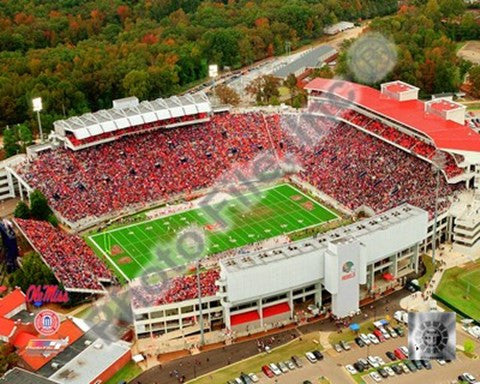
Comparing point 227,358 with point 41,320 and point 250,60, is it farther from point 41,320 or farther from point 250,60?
point 250,60

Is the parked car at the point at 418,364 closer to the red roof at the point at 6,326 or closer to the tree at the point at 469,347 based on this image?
the tree at the point at 469,347

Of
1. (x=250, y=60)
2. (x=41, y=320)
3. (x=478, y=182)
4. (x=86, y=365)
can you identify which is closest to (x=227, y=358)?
(x=86, y=365)

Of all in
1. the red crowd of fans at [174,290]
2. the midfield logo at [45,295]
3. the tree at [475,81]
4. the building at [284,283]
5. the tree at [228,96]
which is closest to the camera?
the building at [284,283]

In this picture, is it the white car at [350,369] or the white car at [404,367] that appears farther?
the white car at [350,369]

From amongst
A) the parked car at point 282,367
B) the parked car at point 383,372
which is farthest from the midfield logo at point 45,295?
the parked car at point 383,372

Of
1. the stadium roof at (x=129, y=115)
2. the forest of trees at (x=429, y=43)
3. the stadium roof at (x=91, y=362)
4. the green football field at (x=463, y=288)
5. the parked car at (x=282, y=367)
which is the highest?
the stadium roof at (x=129, y=115)

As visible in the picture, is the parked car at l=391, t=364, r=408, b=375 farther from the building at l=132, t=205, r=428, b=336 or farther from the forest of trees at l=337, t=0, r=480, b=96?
the forest of trees at l=337, t=0, r=480, b=96

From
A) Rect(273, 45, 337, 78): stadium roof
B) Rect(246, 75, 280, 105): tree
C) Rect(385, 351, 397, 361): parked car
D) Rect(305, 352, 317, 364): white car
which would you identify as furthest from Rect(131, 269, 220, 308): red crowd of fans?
Rect(273, 45, 337, 78): stadium roof
